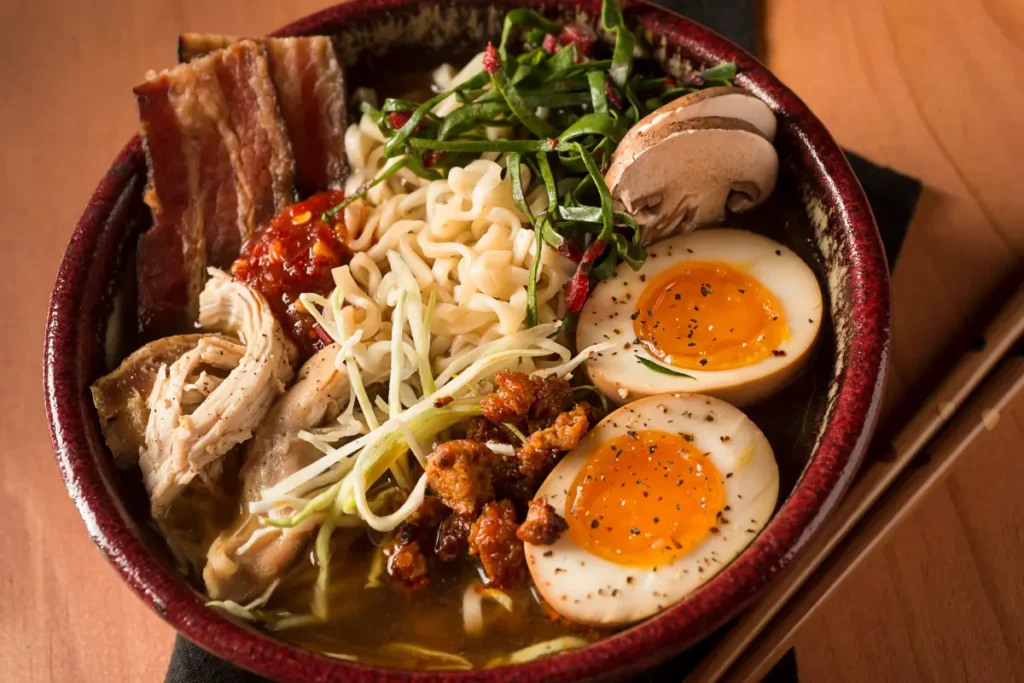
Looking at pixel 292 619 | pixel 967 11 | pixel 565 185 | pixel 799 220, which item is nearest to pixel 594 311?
pixel 565 185

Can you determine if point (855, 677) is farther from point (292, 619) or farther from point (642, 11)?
point (642, 11)

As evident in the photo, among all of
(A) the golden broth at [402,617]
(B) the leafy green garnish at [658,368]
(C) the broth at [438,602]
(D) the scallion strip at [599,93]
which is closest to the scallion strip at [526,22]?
(D) the scallion strip at [599,93]

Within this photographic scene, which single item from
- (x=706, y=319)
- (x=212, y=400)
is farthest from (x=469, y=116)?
(x=212, y=400)

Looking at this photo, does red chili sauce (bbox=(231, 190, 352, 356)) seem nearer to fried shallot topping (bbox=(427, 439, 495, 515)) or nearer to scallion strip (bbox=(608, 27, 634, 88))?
fried shallot topping (bbox=(427, 439, 495, 515))

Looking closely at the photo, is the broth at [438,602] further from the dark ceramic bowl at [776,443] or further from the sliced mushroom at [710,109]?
the sliced mushroom at [710,109]

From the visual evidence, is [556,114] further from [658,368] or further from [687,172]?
[658,368]

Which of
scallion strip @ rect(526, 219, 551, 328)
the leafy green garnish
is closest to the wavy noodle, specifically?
scallion strip @ rect(526, 219, 551, 328)
